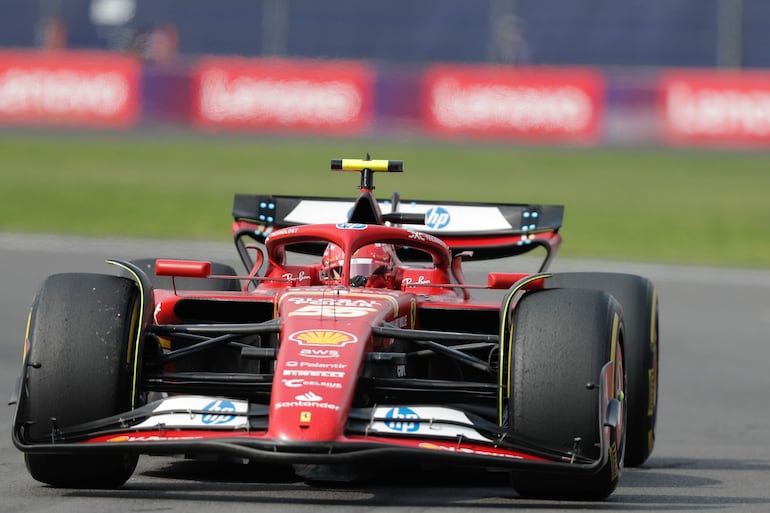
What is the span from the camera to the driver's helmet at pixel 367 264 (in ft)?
26.1

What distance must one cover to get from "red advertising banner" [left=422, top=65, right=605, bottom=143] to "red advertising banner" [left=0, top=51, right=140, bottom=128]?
6.55 m

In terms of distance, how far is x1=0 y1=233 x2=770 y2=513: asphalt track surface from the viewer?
636 cm

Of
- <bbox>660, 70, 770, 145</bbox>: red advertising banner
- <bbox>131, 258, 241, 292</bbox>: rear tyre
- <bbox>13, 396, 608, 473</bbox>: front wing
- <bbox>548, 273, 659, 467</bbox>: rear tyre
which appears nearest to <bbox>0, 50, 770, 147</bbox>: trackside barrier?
<bbox>660, 70, 770, 145</bbox>: red advertising banner

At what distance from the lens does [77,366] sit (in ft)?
21.0

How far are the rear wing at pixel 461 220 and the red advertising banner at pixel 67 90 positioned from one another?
25496mm

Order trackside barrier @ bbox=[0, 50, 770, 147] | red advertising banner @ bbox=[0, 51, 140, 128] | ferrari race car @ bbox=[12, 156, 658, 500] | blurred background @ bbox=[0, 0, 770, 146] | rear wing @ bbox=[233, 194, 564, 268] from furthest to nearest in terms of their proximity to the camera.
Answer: red advertising banner @ bbox=[0, 51, 140, 128] → blurred background @ bbox=[0, 0, 770, 146] → trackside barrier @ bbox=[0, 50, 770, 147] → rear wing @ bbox=[233, 194, 564, 268] → ferrari race car @ bbox=[12, 156, 658, 500]

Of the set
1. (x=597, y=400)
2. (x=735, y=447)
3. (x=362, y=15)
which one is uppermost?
(x=362, y=15)

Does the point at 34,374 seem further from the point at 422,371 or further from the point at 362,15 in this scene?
the point at 362,15

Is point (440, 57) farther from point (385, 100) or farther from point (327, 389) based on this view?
point (327, 389)

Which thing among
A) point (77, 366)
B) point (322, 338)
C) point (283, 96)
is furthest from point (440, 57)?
point (77, 366)

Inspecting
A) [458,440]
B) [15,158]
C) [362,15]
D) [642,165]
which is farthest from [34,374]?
[362,15]

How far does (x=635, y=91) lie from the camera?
34.3m

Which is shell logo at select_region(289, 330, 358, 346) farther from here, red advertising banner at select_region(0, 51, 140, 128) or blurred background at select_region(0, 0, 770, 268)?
red advertising banner at select_region(0, 51, 140, 128)

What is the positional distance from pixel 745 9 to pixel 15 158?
18550 millimetres
